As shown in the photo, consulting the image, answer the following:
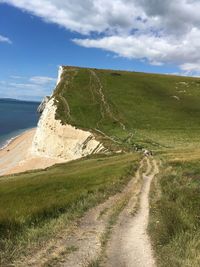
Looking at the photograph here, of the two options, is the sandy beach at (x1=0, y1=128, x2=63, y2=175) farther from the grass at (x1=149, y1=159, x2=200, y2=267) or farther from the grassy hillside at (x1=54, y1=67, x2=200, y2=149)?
the grass at (x1=149, y1=159, x2=200, y2=267)

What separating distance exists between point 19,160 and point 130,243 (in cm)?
9209

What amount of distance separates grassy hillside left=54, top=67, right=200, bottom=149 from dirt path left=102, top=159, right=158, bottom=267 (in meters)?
51.0

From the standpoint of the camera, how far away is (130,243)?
14.8 metres

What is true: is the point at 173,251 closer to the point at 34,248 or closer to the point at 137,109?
the point at 34,248

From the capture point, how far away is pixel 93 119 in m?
98.7

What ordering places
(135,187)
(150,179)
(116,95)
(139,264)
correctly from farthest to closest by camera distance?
(116,95)
(150,179)
(135,187)
(139,264)

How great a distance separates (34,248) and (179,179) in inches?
763

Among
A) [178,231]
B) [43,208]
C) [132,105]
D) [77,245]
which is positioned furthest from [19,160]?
[178,231]

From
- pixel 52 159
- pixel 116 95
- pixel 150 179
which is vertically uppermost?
pixel 116 95

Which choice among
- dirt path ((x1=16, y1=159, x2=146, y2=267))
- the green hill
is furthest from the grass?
dirt path ((x1=16, y1=159, x2=146, y2=267))

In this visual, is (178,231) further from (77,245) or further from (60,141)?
(60,141)

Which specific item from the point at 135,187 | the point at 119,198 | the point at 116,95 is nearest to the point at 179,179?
the point at 135,187

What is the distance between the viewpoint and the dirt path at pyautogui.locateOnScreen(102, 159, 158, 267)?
1270cm

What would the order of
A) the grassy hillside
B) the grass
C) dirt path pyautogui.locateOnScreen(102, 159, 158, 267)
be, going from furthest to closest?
the grassy hillside, dirt path pyautogui.locateOnScreen(102, 159, 158, 267), the grass
